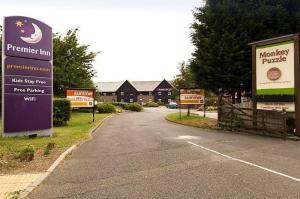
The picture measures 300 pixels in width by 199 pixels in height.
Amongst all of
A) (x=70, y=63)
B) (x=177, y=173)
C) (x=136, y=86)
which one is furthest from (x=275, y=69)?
(x=136, y=86)

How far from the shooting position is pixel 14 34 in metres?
18.7

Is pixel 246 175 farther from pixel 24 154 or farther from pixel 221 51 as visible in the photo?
pixel 221 51

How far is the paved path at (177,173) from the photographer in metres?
8.34

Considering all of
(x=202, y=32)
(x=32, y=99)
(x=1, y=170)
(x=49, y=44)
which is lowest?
(x=1, y=170)

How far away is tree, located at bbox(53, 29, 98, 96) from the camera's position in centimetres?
4422

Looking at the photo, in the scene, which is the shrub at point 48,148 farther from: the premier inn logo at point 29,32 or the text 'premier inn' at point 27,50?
the premier inn logo at point 29,32

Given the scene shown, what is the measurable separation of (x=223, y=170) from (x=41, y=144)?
27.8ft

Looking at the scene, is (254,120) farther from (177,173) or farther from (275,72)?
(177,173)

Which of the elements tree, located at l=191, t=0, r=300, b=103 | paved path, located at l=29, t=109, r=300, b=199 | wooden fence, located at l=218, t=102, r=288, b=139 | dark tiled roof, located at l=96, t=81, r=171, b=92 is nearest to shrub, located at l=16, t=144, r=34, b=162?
paved path, located at l=29, t=109, r=300, b=199

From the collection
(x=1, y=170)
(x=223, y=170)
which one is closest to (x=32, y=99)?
(x=1, y=170)

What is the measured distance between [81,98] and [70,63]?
14529 millimetres

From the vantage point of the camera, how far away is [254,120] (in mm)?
21953

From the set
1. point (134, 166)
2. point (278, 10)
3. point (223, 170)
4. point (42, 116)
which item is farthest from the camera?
point (278, 10)

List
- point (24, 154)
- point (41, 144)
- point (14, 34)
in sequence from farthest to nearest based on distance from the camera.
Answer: point (14, 34)
point (41, 144)
point (24, 154)
